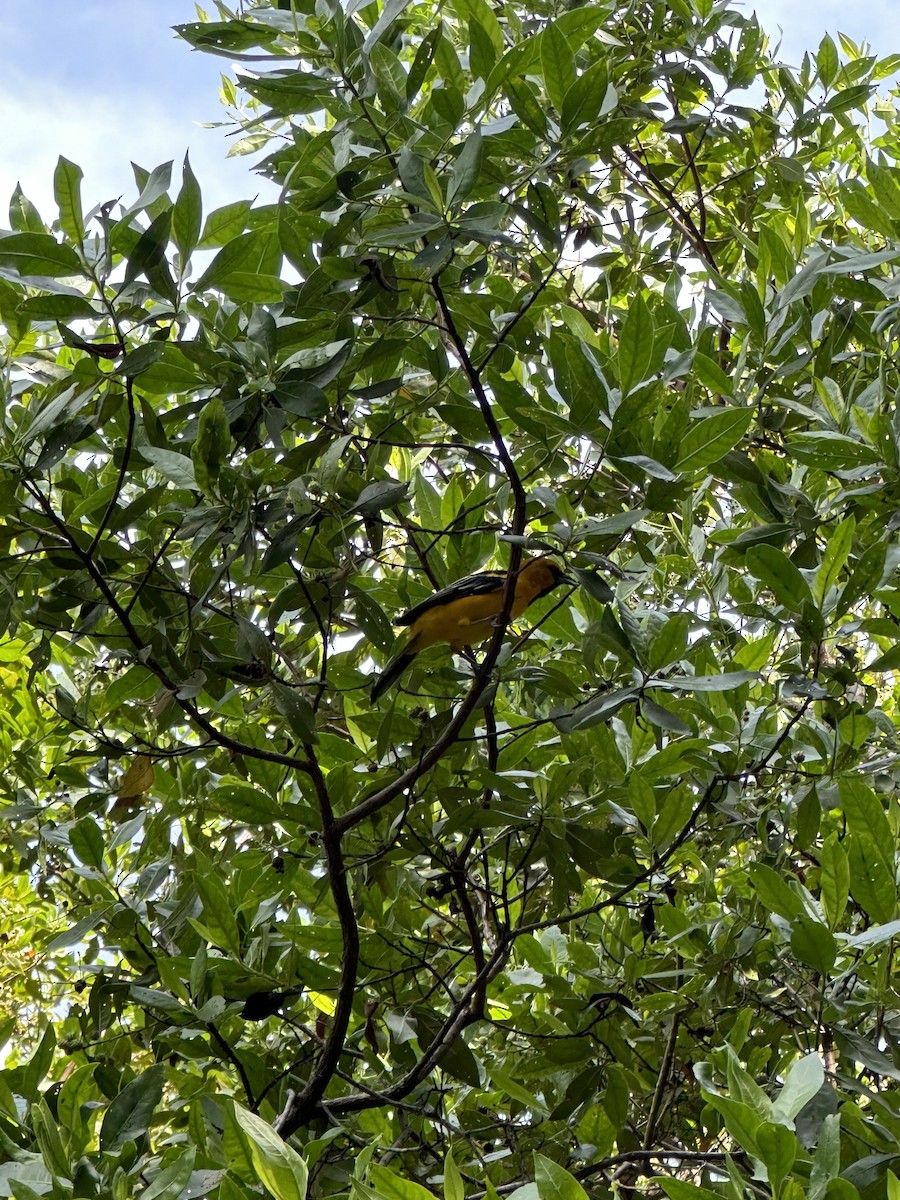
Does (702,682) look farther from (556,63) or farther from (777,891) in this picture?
(556,63)

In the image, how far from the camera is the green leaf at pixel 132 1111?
1843 millimetres

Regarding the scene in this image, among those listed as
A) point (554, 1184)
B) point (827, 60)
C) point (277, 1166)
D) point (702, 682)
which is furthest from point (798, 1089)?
point (827, 60)

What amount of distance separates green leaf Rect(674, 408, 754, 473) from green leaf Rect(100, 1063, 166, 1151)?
1331 mm

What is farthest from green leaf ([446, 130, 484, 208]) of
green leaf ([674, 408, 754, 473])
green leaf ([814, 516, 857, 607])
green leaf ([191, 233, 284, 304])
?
green leaf ([814, 516, 857, 607])

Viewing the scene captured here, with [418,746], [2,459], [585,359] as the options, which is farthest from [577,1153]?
[2,459]

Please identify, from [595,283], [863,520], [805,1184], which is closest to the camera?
[805,1184]

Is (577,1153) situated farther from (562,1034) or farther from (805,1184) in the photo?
(805,1184)

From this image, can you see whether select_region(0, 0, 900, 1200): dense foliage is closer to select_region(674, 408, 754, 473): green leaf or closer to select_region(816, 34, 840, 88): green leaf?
select_region(674, 408, 754, 473): green leaf

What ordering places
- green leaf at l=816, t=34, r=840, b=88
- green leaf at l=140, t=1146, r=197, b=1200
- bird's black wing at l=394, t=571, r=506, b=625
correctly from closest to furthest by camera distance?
green leaf at l=140, t=1146, r=197, b=1200, bird's black wing at l=394, t=571, r=506, b=625, green leaf at l=816, t=34, r=840, b=88

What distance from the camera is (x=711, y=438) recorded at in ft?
6.16

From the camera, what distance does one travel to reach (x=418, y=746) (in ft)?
7.41

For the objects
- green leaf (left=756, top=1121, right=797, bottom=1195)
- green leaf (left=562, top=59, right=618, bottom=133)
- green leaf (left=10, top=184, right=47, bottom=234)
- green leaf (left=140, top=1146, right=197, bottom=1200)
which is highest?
green leaf (left=10, top=184, right=47, bottom=234)

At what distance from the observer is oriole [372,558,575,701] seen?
2.32 m

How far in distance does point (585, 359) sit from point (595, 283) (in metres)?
2.07
